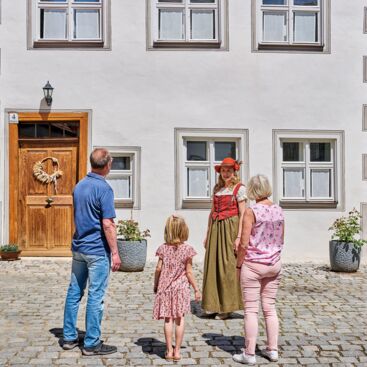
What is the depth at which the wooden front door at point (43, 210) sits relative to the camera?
11219mm

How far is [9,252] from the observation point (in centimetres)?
1074

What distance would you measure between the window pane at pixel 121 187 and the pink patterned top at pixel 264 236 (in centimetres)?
637

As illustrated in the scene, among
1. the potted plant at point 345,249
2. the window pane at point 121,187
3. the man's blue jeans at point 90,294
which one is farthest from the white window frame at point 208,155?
the man's blue jeans at point 90,294

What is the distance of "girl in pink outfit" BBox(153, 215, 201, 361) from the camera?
5.15 metres

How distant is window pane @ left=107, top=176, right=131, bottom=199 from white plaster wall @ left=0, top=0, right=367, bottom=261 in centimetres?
32

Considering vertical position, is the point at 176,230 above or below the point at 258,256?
above

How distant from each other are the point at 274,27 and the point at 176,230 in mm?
7395

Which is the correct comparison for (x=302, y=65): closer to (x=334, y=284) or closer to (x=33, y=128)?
(x=334, y=284)

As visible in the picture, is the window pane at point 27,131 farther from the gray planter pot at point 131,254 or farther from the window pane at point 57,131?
the gray planter pot at point 131,254

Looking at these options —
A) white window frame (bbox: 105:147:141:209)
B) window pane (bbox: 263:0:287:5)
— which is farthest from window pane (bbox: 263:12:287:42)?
white window frame (bbox: 105:147:141:209)

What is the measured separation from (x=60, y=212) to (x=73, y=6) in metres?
3.82

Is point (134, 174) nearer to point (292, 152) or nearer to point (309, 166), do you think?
point (292, 152)

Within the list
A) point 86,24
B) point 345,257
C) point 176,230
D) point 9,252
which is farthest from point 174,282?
point 86,24

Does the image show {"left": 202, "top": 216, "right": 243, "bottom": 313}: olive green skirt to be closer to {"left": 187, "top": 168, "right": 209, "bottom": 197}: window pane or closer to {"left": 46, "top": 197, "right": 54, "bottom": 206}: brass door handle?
{"left": 187, "top": 168, "right": 209, "bottom": 197}: window pane
